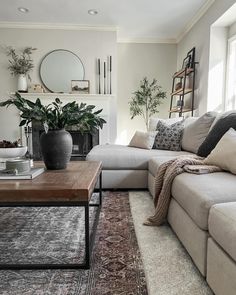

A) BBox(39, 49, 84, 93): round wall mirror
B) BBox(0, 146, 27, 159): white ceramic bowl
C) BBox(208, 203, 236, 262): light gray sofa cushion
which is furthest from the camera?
BBox(39, 49, 84, 93): round wall mirror

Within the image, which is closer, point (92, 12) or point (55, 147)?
point (55, 147)

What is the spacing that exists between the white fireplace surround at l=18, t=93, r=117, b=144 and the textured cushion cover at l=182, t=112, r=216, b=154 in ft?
6.94

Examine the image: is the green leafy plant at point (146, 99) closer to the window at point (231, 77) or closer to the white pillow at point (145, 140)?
the window at point (231, 77)

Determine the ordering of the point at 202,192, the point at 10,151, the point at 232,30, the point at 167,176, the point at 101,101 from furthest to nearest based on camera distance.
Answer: the point at 101,101
the point at 232,30
the point at 167,176
the point at 10,151
the point at 202,192

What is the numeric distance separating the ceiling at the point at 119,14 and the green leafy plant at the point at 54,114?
2.72m

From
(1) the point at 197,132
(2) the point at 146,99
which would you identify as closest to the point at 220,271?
(1) the point at 197,132

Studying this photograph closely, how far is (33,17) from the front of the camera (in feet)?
14.5

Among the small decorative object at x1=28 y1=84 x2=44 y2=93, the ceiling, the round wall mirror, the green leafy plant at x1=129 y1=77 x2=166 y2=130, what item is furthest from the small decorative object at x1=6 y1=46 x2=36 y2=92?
the green leafy plant at x1=129 y1=77 x2=166 y2=130

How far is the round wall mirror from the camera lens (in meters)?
4.78

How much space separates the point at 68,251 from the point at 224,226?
950 millimetres

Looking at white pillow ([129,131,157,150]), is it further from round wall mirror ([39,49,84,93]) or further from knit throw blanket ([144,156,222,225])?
round wall mirror ([39,49,84,93])

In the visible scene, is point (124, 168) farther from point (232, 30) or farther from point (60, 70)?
point (60, 70)

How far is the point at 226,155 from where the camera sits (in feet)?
5.63

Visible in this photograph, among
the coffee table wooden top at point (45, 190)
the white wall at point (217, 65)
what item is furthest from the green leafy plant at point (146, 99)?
the coffee table wooden top at point (45, 190)
